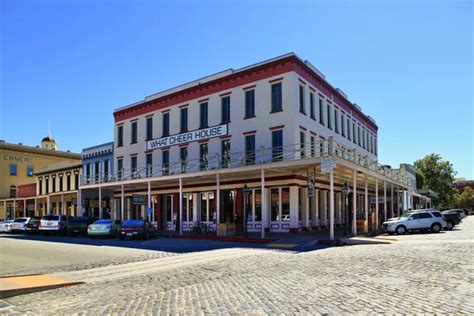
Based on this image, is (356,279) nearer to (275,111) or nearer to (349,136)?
(275,111)

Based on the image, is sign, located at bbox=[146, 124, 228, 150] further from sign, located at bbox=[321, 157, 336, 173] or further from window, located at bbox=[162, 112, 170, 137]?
sign, located at bbox=[321, 157, 336, 173]

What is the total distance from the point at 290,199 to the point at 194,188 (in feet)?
27.3

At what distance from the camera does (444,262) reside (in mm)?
12500

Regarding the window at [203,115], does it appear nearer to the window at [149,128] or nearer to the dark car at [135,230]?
the window at [149,128]

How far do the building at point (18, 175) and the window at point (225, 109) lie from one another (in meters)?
32.5

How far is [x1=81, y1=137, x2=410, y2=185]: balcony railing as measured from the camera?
2452cm

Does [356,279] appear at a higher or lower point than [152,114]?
lower

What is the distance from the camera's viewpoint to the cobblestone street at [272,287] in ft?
24.6

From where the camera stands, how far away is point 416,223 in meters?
27.4

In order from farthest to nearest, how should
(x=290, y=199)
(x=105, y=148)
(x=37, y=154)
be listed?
1. (x=37, y=154)
2. (x=105, y=148)
3. (x=290, y=199)

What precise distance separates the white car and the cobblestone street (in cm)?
1341

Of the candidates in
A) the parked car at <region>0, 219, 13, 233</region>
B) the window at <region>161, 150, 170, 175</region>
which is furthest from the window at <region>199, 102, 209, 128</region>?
the parked car at <region>0, 219, 13, 233</region>

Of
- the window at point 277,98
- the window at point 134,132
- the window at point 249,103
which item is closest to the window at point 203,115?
the window at point 249,103

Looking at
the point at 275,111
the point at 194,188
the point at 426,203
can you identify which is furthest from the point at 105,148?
the point at 426,203
